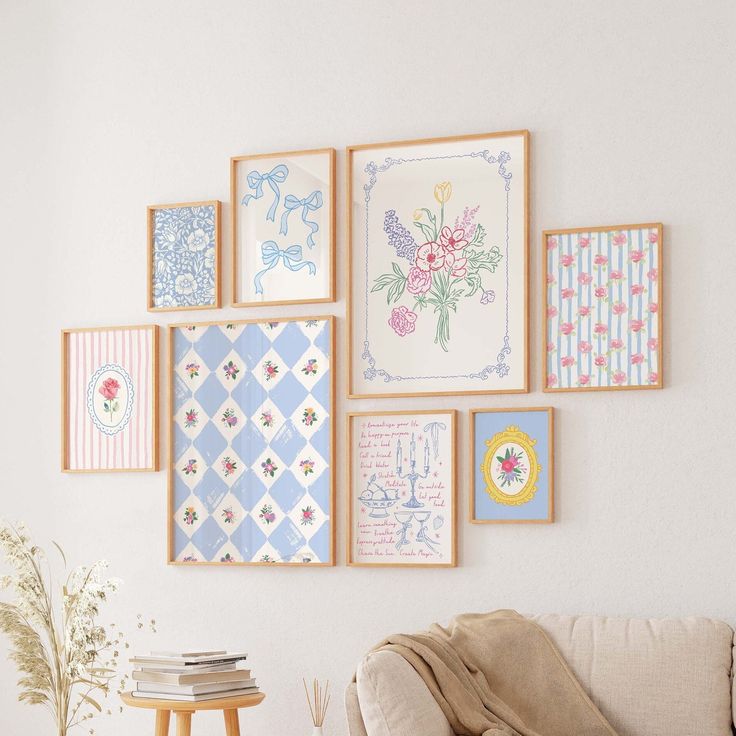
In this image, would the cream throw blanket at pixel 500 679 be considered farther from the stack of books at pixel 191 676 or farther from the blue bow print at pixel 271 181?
the blue bow print at pixel 271 181

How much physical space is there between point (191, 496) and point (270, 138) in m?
1.19

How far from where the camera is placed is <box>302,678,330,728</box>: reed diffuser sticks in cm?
342

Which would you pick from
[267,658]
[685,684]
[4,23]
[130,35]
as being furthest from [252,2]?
[685,684]

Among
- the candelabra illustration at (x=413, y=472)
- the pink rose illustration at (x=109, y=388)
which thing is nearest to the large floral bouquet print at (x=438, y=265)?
the candelabra illustration at (x=413, y=472)

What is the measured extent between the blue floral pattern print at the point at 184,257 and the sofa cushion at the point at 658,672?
159 centimetres

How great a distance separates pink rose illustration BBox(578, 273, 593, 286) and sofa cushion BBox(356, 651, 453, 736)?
127cm

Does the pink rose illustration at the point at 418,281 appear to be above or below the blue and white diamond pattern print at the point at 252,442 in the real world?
above

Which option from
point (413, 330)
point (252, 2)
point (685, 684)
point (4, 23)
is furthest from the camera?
point (4, 23)

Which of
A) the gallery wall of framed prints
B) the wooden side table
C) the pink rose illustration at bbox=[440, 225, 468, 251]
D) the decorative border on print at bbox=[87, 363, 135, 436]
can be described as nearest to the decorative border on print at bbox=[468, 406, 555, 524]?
the gallery wall of framed prints

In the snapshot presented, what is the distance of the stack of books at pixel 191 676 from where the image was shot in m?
3.20

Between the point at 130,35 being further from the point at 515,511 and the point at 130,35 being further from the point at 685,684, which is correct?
the point at 685,684

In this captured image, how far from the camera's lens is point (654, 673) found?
114 inches

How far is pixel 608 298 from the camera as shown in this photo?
329 cm

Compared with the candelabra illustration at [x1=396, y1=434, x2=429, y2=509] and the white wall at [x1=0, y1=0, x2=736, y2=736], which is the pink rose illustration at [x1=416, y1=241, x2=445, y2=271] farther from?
the candelabra illustration at [x1=396, y1=434, x2=429, y2=509]
